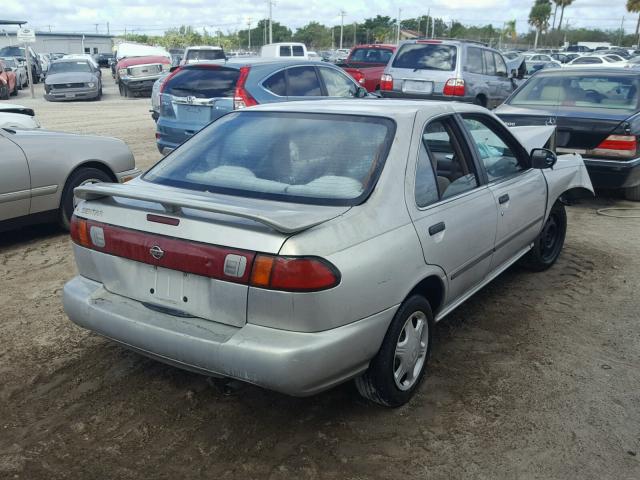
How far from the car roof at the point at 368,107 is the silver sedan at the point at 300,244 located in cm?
1

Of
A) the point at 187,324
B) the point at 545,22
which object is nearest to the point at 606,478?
the point at 187,324

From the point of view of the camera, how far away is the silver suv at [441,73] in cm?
1245

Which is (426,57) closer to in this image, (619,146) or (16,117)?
(619,146)

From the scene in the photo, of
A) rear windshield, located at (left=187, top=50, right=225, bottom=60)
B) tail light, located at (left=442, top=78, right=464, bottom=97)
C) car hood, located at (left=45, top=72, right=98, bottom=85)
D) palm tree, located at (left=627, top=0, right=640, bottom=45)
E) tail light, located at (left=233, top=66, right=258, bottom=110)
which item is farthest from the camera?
palm tree, located at (left=627, top=0, right=640, bottom=45)

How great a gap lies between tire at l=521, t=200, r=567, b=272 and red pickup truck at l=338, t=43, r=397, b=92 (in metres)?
12.7

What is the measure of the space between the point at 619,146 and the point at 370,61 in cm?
1276

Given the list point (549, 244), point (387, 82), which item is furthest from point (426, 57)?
point (549, 244)

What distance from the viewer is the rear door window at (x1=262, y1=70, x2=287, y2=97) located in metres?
8.57

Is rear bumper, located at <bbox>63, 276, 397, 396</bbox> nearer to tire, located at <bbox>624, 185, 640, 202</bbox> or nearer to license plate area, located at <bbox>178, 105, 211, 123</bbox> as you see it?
license plate area, located at <bbox>178, 105, 211, 123</bbox>

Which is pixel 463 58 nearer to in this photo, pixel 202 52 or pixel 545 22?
pixel 202 52

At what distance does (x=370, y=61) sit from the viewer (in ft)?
62.6

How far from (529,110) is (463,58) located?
485 centimetres

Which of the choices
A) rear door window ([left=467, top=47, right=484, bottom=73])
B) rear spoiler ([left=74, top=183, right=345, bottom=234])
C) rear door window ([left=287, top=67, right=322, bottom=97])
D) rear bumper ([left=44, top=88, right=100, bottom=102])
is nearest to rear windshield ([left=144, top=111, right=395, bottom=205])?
rear spoiler ([left=74, top=183, right=345, bottom=234])

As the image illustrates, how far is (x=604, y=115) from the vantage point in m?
7.48
